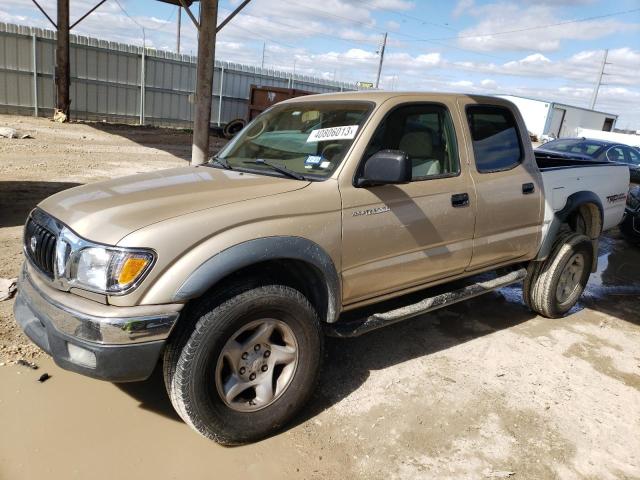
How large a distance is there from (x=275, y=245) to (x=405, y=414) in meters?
1.41

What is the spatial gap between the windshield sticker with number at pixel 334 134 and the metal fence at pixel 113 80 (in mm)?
18051

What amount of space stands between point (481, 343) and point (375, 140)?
209 centimetres

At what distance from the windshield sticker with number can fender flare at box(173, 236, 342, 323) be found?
78cm

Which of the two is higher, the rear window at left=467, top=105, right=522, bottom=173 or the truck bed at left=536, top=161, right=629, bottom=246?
the rear window at left=467, top=105, right=522, bottom=173

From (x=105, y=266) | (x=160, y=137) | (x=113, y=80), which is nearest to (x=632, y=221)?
(x=105, y=266)

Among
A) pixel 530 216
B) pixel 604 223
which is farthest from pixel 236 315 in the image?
pixel 604 223

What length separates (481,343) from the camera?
4.38 meters

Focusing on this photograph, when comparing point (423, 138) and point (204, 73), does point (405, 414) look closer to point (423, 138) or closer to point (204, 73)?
point (423, 138)

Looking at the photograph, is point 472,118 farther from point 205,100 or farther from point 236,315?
point 205,100

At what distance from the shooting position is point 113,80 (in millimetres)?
19422

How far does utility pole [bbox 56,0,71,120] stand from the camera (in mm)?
16781

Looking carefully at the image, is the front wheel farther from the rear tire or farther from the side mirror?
the rear tire

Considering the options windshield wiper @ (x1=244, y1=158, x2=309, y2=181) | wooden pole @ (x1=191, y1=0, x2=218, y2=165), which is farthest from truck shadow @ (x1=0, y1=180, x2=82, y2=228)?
windshield wiper @ (x1=244, y1=158, x2=309, y2=181)

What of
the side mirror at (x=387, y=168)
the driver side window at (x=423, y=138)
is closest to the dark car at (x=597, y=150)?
the driver side window at (x=423, y=138)
